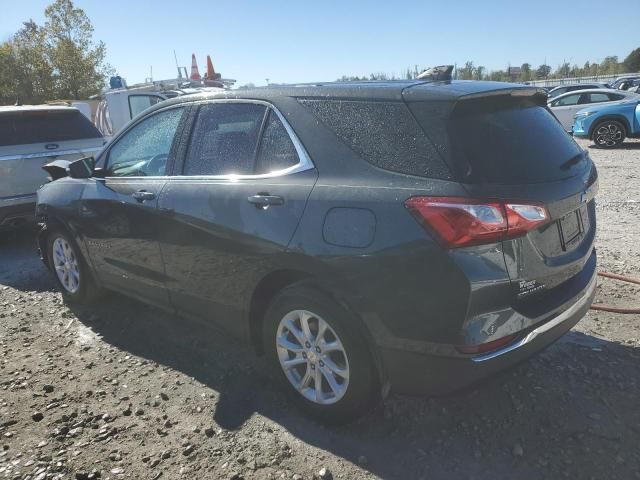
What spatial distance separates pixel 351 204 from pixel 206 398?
1599mm

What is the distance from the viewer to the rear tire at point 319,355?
246 centimetres

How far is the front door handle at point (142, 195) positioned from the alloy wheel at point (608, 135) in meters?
13.5

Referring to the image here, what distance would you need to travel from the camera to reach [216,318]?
3.21 metres

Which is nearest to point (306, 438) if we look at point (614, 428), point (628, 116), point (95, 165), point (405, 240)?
point (405, 240)

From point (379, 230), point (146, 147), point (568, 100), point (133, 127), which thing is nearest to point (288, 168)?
point (379, 230)

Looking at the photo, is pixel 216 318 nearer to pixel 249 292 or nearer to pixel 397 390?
pixel 249 292

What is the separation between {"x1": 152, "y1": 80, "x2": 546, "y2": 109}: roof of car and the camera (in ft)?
7.79

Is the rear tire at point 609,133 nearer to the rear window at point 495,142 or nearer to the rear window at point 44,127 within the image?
the rear window at point 44,127

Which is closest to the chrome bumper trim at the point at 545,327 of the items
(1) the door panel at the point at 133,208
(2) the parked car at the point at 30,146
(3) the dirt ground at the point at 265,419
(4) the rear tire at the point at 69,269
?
(3) the dirt ground at the point at 265,419

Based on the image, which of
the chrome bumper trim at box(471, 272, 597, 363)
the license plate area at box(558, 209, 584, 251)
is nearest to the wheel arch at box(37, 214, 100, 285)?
the chrome bumper trim at box(471, 272, 597, 363)

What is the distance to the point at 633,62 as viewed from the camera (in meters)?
52.7

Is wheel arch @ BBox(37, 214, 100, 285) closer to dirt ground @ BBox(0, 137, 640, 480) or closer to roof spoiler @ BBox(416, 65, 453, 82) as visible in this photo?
dirt ground @ BBox(0, 137, 640, 480)

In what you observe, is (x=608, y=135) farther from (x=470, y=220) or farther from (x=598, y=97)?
(x=470, y=220)

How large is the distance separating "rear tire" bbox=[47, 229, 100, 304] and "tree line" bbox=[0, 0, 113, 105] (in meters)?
37.4
